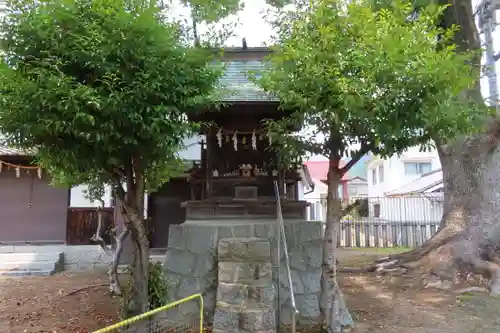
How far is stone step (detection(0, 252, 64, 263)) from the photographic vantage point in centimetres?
1045

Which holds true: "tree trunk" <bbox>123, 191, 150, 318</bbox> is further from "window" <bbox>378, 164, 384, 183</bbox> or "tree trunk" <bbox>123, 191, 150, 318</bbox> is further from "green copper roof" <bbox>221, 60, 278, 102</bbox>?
"window" <bbox>378, 164, 384, 183</bbox>

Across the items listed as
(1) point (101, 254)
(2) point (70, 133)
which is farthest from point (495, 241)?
(1) point (101, 254)

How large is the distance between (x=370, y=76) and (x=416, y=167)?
24.8 metres

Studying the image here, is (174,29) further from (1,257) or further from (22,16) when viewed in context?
(1,257)

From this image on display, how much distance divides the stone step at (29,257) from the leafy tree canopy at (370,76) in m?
9.17

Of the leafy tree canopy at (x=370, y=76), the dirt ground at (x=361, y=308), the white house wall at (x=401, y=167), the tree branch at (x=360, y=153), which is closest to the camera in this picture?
the leafy tree canopy at (x=370, y=76)

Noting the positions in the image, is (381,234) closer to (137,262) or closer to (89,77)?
(137,262)

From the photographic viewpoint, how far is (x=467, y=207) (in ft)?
28.8

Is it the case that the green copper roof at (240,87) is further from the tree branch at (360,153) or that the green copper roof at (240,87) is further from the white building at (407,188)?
the white building at (407,188)

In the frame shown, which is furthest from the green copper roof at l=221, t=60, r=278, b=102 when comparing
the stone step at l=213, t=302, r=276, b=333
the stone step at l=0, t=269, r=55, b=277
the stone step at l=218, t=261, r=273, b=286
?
the stone step at l=0, t=269, r=55, b=277

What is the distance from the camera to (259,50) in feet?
30.6

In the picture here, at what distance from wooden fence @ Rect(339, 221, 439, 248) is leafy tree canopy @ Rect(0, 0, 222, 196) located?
13.1 m

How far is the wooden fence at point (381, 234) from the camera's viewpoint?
15.2 m

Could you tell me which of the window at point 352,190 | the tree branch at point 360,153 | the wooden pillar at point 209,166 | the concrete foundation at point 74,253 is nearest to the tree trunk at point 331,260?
the tree branch at point 360,153
